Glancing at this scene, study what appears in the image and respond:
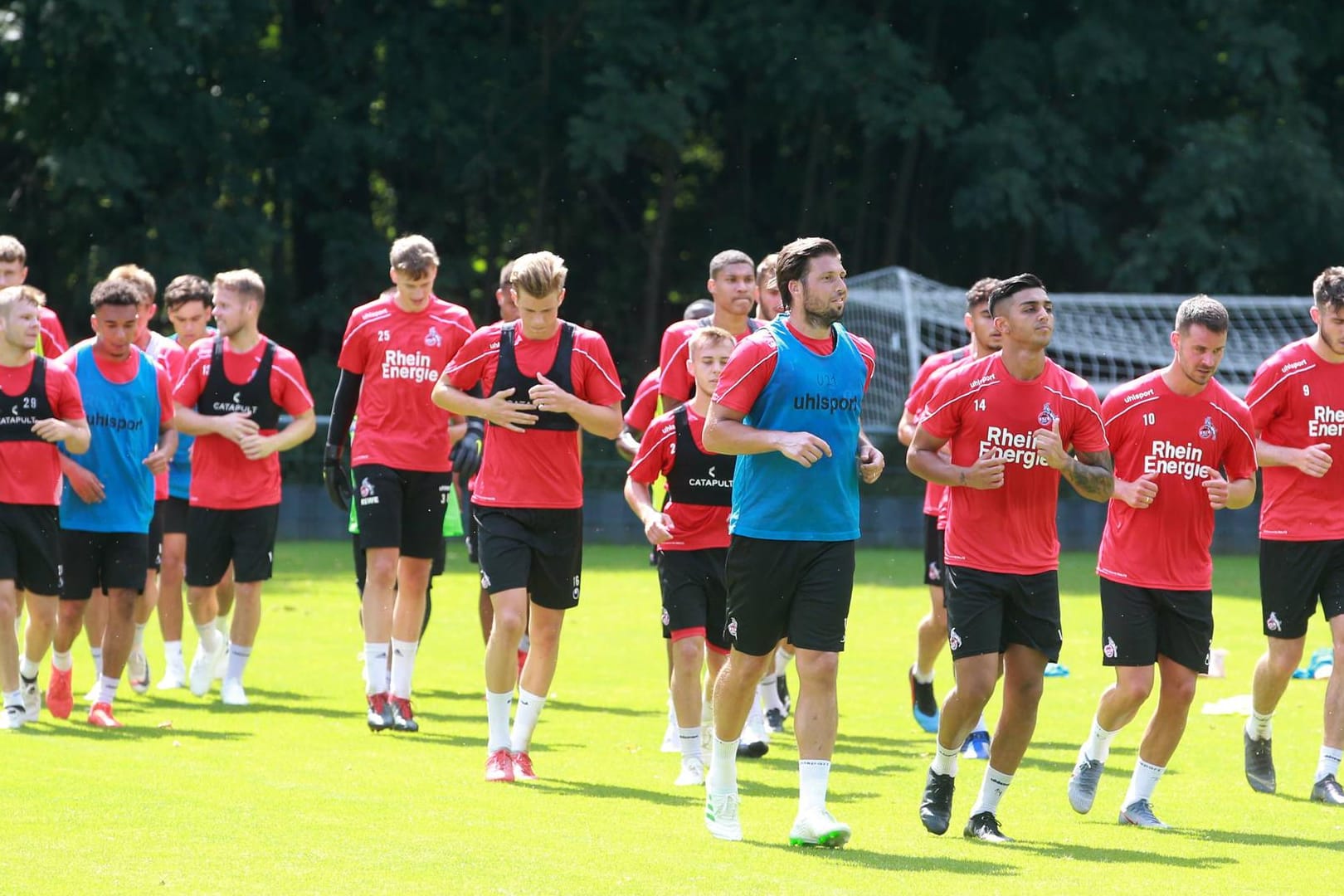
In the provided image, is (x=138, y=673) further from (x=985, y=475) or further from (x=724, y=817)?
(x=985, y=475)

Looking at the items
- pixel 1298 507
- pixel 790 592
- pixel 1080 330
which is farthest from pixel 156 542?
pixel 1080 330

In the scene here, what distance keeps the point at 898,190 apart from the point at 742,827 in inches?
1000

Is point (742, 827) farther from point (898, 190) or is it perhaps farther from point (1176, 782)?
point (898, 190)

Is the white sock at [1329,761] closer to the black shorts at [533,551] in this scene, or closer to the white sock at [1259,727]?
the white sock at [1259,727]

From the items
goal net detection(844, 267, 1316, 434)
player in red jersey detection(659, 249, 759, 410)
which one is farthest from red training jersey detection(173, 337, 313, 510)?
goal net detection(844, 267, 1316, 434)

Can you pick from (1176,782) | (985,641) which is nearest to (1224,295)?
(1176,782)

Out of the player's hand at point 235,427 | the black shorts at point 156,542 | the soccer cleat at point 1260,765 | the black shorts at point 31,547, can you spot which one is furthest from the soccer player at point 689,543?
the black shorts at point 156,542

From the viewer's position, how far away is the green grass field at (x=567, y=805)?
6.35 m

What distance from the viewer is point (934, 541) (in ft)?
34.1

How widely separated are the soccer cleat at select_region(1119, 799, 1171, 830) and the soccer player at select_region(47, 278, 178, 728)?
17.3 feet

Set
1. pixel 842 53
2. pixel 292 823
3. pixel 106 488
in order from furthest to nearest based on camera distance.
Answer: pixel 842 53, pixel 106 488, pixel 292 823

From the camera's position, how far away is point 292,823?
7.18m

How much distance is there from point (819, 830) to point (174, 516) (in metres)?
6.37

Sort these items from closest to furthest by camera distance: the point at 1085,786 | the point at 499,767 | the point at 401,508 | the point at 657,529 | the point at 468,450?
the point at 657,529, the point at 1085,786, the point at 499,767, the point at 401,508, the point at 468,450
